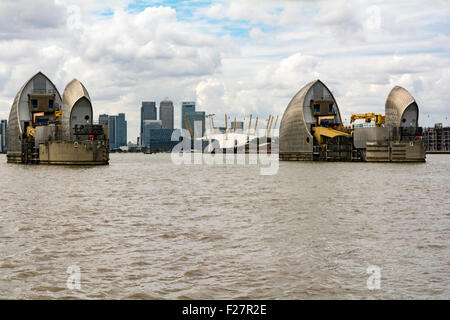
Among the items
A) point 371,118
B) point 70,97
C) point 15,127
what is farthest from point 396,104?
point 15,127

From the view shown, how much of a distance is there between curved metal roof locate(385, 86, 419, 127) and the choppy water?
66.0 metres

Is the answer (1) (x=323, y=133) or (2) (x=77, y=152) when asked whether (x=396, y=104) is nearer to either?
(1) (x=323, y=133)

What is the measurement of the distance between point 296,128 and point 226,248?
89.7 metres

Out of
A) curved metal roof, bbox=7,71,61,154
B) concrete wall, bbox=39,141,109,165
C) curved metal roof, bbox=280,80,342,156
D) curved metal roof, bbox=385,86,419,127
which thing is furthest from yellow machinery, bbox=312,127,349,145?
curved metal roof, bbox=7,71,61,154

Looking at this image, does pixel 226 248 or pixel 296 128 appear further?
pixel 296 128

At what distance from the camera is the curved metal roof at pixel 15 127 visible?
104 m

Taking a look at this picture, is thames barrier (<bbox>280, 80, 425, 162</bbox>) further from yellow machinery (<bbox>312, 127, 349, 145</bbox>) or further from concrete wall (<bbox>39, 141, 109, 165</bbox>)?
concrete wall (<bbox>39, 141, 109, 165</bbox>)

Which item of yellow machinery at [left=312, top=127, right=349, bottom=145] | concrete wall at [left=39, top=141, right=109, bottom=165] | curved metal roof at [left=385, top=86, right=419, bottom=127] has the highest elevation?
curved metal roof at [left=385, top=86, right=419, bottom=127]

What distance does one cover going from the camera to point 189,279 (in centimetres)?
1310

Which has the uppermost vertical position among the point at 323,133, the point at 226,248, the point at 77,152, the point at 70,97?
the point at 70,97

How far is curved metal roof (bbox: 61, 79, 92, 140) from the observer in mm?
87512

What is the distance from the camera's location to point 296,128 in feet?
345

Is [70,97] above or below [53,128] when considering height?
above

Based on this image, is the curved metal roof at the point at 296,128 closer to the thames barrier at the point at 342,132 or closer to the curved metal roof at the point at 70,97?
the thames barrier at the point at 342,132
